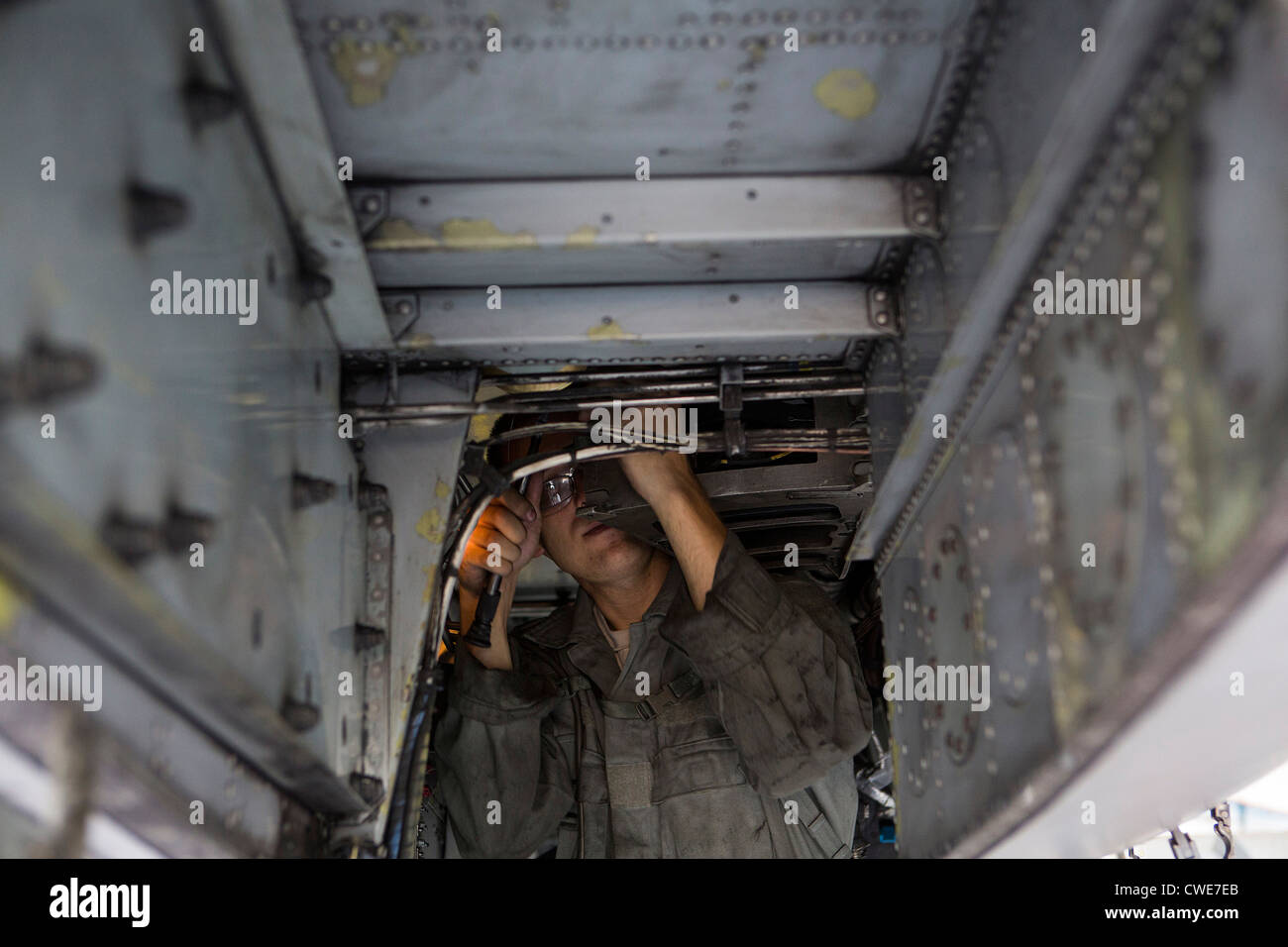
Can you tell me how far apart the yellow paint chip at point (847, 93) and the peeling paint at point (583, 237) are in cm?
52

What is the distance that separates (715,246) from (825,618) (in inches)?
67.4

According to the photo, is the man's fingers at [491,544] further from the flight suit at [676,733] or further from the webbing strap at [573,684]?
the webbing strap at [573,684]

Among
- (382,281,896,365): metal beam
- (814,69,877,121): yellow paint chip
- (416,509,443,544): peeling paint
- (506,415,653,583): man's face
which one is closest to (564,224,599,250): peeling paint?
(382,281,896,365): metal beam

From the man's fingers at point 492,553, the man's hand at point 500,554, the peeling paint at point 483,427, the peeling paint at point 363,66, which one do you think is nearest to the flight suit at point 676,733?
the man's hand at point 500,554

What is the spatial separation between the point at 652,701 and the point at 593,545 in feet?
2.04

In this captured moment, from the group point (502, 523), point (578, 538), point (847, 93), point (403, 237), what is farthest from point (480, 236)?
point (578, 538)

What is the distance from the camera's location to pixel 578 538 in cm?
396

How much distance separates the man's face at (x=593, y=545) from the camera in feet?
13.0

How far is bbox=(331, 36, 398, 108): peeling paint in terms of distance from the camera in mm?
1884

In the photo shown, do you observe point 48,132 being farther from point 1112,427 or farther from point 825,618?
point 825,618

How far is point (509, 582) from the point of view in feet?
12.7

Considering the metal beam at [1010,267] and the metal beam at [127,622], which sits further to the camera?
the metal beam at [1010,267]

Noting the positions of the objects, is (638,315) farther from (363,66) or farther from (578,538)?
(578,538)
